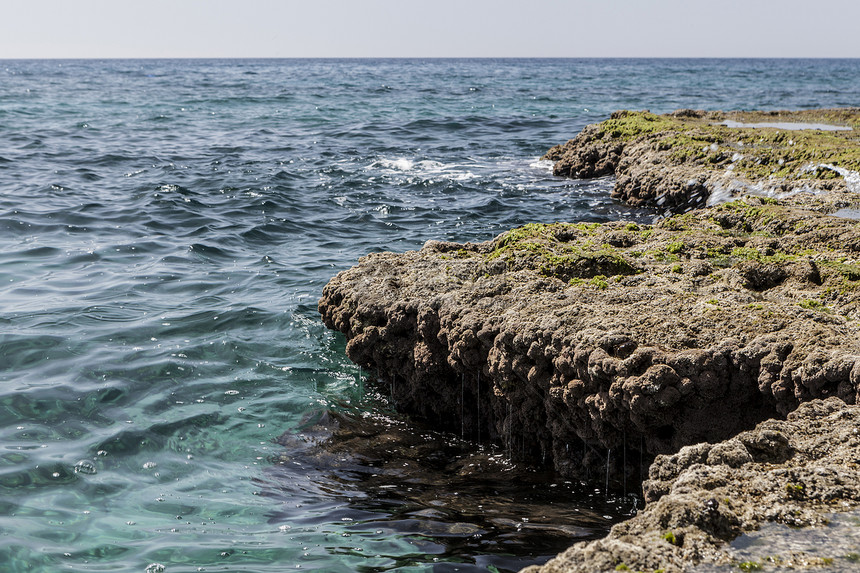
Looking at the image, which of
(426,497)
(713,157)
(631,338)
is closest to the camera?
(631,338)

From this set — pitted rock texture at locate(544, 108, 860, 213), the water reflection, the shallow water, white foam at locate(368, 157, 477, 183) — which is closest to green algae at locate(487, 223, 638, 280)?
the water reflection

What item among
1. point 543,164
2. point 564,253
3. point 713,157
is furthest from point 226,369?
point 543,164

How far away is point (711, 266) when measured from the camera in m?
5.88

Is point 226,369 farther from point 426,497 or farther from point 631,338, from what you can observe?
point 631,338

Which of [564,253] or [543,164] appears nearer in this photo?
[564,253]

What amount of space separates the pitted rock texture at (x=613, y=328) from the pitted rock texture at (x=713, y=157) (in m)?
3.28

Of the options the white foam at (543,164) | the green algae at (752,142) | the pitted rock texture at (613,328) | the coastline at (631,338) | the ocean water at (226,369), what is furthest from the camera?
the white foam at (543,164)

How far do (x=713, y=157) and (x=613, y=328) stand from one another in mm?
9059

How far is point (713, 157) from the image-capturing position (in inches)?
500

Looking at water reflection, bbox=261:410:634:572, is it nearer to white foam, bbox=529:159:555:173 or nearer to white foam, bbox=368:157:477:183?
white foam, bbox=368:157:477:183

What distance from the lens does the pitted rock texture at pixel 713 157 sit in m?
10.7

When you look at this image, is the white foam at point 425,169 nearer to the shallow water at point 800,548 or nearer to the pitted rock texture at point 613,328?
the pitted rock texture at point 613,328

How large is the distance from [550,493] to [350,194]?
36.4 ft

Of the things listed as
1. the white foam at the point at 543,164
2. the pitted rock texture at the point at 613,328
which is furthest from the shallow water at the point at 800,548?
the white foam at the point at 543,164
